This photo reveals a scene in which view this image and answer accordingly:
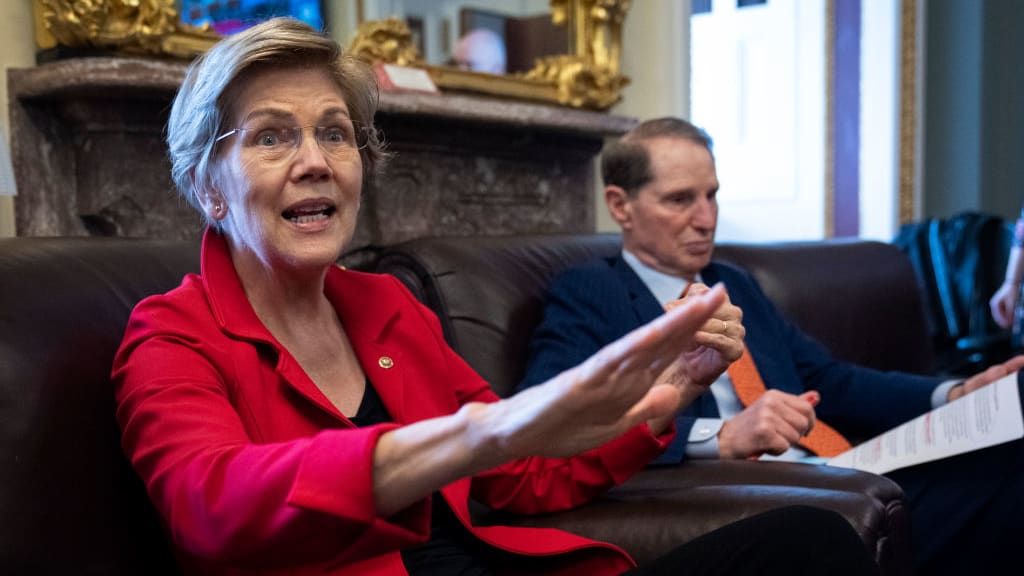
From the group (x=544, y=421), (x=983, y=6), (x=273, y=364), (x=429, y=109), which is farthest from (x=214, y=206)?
(x=983, y=6)

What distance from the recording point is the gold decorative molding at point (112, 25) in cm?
192

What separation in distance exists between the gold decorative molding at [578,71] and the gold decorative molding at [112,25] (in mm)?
768

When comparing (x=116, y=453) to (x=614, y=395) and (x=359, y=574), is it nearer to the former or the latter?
(x=359, y=574)

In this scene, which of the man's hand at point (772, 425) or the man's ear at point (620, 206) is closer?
the man's hand at point (772, 425)

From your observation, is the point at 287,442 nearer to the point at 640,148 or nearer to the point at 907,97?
the point at 640,148

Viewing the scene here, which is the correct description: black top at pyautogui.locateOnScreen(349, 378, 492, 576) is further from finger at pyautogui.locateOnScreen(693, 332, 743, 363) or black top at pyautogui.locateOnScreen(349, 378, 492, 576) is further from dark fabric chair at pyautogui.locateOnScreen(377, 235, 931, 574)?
finger at pyautogui.locateOnScreen(693, 332, 743, 363)

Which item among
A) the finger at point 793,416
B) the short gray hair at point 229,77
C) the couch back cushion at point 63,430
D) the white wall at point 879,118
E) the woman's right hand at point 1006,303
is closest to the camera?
the couch back cushion at point 63,430

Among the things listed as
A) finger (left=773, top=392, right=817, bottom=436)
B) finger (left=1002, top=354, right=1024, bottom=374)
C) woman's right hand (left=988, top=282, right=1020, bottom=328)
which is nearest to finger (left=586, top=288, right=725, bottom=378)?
finger (left=773, top=392, right=817, bottom=436)

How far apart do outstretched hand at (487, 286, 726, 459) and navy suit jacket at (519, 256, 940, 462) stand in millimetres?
799

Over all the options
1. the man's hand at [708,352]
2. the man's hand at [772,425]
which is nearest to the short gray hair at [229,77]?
the man's hand at [708,352]

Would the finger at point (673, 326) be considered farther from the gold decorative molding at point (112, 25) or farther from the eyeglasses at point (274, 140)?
the gold decorative molding at point (112, 25)

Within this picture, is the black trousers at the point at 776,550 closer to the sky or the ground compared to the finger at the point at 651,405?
closer to the ground

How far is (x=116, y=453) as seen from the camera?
114cm

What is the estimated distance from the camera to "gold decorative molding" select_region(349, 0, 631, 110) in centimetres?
276
